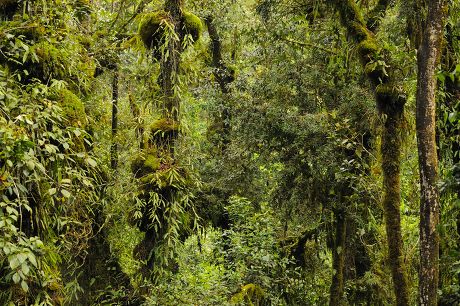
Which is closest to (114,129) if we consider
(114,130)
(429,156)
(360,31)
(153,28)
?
(114,130)

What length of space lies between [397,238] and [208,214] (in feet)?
19.8

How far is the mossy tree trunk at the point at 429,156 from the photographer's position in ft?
14.8

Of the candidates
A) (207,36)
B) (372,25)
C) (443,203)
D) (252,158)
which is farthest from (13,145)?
(207,36)

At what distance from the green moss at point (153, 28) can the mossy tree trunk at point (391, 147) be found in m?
2.62

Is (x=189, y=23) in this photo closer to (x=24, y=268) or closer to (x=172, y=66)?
(x=172, y=66)

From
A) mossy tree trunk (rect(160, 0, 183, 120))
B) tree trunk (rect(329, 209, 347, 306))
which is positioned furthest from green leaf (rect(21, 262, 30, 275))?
tree trunk (rect(329, 209, 347, 306))

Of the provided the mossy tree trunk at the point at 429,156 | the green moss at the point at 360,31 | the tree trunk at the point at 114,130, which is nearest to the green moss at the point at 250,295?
the tree trunk at the point at 114,130

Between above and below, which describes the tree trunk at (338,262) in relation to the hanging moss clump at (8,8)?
below

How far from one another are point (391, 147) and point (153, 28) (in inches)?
137

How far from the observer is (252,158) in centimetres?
1137

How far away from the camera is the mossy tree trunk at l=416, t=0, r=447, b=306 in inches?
178

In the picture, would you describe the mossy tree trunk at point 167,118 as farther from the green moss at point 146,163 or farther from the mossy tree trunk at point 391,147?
the mossy tree trunk at point 391,147

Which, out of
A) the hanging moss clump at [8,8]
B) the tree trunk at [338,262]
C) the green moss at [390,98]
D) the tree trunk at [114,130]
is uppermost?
the hanging moss clump at [8,8]

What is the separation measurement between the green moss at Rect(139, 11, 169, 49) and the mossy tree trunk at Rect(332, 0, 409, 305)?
8.61ft
